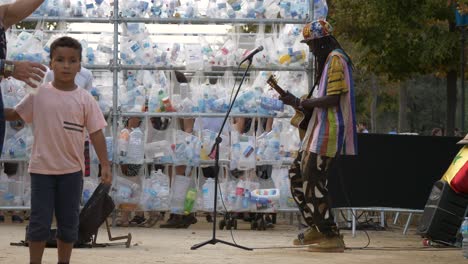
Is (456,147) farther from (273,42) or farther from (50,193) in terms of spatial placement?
(50,193)

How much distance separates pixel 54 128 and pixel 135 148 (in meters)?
8.09

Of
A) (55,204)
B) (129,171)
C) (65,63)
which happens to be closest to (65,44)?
(65,63)

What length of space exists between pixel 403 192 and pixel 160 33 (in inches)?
160

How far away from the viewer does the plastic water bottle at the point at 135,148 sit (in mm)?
16328

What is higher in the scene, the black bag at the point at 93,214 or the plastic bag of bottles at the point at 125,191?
the black bag at the point at 93,214

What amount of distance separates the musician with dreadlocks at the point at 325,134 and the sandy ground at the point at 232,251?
33 centimetres

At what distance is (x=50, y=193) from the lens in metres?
8.28

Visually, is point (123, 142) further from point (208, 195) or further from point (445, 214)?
point (445, 214)

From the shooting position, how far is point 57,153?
27.2 ft

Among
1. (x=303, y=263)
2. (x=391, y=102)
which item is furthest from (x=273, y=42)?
(x=391, y=102)

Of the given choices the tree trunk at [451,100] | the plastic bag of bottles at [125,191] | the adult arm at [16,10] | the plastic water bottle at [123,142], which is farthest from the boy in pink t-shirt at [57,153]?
the tree trunk at [451,100]

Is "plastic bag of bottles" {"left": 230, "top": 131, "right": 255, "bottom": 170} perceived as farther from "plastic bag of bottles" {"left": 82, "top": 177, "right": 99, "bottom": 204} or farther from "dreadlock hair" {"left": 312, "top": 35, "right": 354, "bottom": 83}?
"dreadlock hair" {"left": 312, "top": 35, "right": 354, "bottom": 83}

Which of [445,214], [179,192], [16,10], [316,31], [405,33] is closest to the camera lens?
[16,10]

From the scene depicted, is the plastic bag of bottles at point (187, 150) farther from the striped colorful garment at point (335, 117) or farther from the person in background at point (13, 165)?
the striped colorful garment at point (335, 117)
